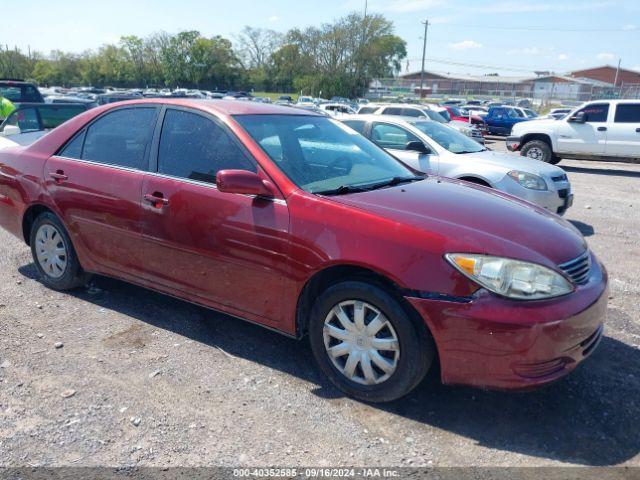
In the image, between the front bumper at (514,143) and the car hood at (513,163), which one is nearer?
the car hood at (513,163)

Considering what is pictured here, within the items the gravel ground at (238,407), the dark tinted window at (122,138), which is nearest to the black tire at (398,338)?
the gravel ground at (238,407)

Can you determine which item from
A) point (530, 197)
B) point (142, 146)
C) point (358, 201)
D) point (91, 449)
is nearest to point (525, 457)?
point (358, 201)

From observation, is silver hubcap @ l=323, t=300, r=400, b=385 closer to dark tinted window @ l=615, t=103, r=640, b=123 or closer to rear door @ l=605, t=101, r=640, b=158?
rear door @ l=605, t=101, r=640, b=158

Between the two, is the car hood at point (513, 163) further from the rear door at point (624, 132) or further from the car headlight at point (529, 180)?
the rear door at point (624, 132)

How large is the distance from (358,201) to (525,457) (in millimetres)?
1630

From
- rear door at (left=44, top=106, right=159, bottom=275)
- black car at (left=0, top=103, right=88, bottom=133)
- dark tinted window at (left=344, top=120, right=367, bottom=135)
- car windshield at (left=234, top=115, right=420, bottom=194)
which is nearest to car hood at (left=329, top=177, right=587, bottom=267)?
car windshield at (left=234, top=115, right=420, bottom=194)

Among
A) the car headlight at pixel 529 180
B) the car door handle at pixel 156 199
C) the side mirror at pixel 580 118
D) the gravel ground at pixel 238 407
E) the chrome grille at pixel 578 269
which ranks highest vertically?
the side mirror at pixel 580 118

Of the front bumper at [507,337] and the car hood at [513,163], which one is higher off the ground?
the car hood at [513,163]

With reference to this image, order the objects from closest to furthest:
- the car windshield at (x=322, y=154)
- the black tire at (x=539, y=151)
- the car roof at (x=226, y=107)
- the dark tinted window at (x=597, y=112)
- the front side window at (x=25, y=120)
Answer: the car windshield at (x=322, y=154)
the car roof at (x=226, y=107)
the front side window at (x=25, y=120)
the dark tinted window at (x=597, y=112)
the black tire at (x=539, y=151)

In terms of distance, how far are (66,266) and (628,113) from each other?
46.2ft

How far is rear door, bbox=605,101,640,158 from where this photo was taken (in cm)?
1384

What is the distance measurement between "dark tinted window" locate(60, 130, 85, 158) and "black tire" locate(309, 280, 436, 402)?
255 centimetres

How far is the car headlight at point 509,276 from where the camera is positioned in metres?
2.81

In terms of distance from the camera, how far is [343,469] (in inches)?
105
